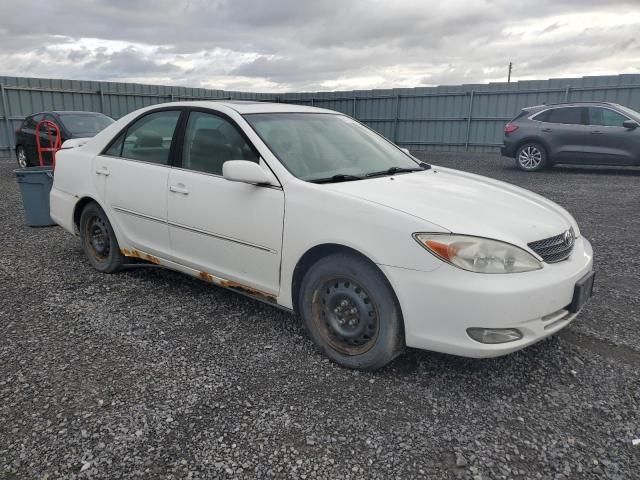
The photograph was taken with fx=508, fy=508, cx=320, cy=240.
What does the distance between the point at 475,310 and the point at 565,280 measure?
615 mm

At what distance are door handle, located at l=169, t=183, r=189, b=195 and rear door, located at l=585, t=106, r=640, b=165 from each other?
1044 cm

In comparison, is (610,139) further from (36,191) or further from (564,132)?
(36,191)

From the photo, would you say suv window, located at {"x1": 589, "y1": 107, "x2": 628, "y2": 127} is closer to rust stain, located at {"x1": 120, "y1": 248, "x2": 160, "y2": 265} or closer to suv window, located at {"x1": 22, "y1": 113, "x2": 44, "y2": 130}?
rust stain, located at {"x1": 120, "y1": 248, "x2": 160, "y2": 265}

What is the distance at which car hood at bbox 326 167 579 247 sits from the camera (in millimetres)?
2658

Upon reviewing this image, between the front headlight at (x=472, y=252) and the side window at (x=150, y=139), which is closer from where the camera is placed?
the front headlight at (x=472, y=252)

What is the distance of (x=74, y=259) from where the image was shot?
5.18m

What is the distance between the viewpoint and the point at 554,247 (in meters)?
2.87

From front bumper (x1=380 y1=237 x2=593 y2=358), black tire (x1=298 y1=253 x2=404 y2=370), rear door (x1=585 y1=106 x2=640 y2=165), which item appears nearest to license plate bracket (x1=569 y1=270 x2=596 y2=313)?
front bumper (x1=380 y1=237 x2=593 y2=358)

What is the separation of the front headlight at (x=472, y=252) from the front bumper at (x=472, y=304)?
4 centimetres

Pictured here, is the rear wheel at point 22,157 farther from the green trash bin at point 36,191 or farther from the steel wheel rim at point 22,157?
the green trash bin at point 36,191

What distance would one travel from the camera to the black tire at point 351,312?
2723 millimetres

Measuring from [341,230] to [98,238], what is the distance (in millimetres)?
2852

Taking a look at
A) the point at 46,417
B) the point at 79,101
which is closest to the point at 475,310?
the point at 46,417

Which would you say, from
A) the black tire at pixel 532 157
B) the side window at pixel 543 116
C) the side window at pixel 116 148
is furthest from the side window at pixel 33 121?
the side window at pixel 543 116
